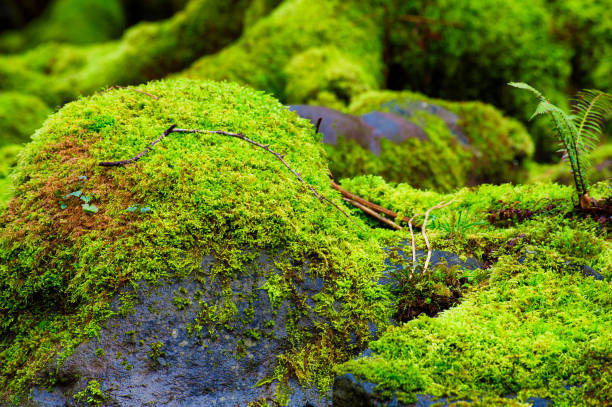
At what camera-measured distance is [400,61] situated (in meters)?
7.29

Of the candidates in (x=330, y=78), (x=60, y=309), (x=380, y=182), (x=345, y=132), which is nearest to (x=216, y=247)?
(x=60, y=309)

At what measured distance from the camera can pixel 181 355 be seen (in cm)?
233

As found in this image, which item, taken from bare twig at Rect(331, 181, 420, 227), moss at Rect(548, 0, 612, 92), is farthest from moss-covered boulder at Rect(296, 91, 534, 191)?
moss at Rect(548, 0, 612, 92)

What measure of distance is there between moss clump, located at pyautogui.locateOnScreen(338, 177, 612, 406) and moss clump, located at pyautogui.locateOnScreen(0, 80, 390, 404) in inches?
16.7

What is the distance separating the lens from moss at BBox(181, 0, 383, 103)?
646cm

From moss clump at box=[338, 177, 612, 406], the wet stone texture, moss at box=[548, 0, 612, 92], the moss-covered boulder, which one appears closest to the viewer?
moss clump at box=[338, 177, 612, 406]

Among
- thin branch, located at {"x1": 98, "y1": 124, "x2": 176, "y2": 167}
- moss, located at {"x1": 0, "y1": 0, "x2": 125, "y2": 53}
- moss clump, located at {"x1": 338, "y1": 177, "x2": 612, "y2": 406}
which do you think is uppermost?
thin branch, located at {"x1": 98, "y1": 124, "x2": 176, "y2": 167}

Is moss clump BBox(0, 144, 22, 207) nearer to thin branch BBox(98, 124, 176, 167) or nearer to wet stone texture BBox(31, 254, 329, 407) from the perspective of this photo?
thin branch BBox(98, 124, 176, 167)

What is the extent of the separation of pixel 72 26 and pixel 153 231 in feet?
52.9

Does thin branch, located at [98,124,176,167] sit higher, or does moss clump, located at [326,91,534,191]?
thin branch, located at [98,124,176,167]

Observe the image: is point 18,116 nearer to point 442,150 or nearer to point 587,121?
point 442,150

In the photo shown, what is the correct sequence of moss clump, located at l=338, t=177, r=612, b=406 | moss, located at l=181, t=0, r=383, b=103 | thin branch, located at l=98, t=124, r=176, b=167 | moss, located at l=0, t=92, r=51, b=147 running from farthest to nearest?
1. moss, located at l=0, t=92, r=51, b=147
2. moss, located at l=181, t=0, r=383, b=103
3. thin branch, located at l=98, t=124, r=176, b=167
4. moss clump, located at l=338, t=177, r=612, b=406

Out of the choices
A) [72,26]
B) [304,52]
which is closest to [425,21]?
[304,52]

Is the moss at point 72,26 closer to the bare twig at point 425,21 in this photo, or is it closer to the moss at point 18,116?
the moss at point 18,116
